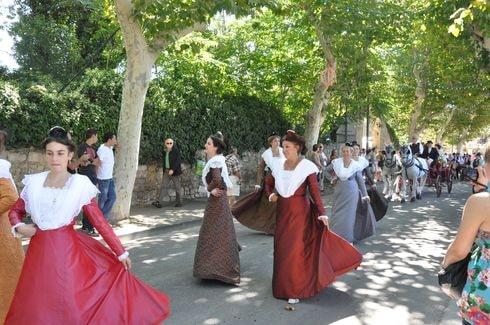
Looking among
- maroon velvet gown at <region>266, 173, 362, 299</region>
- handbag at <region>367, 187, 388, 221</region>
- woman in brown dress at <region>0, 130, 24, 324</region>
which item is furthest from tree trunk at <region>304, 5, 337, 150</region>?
woman in brown dress at <region>0, 130, 24, 324</region>

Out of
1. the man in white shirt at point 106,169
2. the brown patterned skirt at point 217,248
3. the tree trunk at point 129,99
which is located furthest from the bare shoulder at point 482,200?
the tree trunk at point 129,99

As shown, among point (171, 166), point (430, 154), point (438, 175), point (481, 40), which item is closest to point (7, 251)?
point (171, 166)

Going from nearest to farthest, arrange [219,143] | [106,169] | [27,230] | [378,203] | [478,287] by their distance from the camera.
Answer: [478,287] → [27,230] → [219,143] → [106,169] → [378,203]

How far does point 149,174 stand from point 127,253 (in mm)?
11182

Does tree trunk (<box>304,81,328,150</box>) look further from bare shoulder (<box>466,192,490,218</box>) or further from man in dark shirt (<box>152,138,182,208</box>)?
bare shoulder (<box>466,192,490,218</box>)

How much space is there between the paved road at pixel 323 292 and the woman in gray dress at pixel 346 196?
537mm

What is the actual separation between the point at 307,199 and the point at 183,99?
10491 millimetres

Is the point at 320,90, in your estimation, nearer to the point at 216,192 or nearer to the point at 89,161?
the point at 89,161

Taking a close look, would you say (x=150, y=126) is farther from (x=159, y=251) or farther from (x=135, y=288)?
(x=135, y=288)

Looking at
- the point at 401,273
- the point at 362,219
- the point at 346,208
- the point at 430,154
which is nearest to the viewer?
the point at 401,273

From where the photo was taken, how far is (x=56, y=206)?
3.66 m

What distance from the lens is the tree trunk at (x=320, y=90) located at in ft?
58.6

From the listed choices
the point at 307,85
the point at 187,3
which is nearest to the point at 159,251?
the point at 187,3

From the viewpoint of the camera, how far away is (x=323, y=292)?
243 inches
